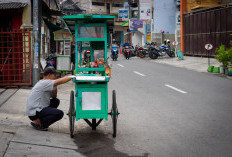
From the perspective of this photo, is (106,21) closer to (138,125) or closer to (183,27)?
(138,125)

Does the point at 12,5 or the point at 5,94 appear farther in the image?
the point at 12,5

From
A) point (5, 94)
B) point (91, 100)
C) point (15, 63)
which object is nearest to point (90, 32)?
point (91, 100)

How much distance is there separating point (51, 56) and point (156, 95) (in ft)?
24.0

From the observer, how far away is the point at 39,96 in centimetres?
708

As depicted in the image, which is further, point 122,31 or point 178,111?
point 122,31

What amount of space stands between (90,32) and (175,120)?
119 inches

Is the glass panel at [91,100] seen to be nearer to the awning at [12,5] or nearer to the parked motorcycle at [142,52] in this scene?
the awning at [12,5]

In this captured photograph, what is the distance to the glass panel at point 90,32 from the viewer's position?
23.3 ft

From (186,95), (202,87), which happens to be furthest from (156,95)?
(202,87)

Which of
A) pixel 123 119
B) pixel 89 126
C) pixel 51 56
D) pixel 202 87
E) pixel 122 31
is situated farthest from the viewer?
pixel 122 31

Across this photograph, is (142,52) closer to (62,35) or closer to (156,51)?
(156,51)

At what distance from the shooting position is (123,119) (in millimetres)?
8867

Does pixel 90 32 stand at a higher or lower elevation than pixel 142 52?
lower

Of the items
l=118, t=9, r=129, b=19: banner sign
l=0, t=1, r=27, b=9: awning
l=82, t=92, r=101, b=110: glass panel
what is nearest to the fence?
l=0, t=1, r=27, b=9: awning
